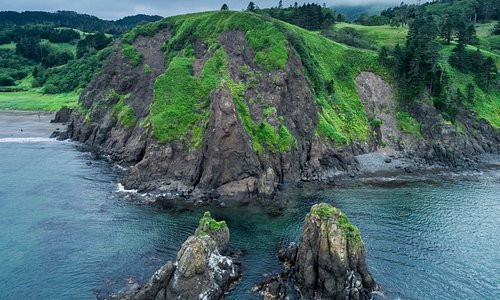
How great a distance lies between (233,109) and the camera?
8694cm

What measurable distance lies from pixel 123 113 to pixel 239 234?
64079mm

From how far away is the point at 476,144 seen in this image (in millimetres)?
116562

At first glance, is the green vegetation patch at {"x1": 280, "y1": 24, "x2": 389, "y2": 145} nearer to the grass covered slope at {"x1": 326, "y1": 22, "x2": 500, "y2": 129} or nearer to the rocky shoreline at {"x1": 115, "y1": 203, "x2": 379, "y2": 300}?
the grass covered slope at {"x1": 326, "y1": 22, "x2": 500, "y2": 129}

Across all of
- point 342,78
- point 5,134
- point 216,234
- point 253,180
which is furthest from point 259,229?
point 5,134

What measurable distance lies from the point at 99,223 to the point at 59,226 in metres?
6.10

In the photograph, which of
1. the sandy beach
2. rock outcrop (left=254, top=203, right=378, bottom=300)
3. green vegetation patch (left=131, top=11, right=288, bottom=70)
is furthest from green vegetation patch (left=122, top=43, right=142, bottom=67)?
rock outcrop (left=254, top=203, right=378, bottom=300)

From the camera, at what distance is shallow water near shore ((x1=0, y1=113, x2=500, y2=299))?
52656 mm

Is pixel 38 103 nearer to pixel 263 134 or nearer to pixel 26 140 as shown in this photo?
pixel 26 140

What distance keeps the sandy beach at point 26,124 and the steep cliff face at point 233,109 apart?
1660 cm

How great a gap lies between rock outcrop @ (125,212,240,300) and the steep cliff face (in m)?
30.1

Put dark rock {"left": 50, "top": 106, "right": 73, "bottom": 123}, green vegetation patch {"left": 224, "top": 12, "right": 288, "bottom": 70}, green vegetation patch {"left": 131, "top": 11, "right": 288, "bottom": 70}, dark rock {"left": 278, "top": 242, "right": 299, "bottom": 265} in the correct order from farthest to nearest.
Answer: dark rock {"left": 50, "top": 106, "right": 73, "bottom": 123}
green vegetation patch {"left": 131, "top": 11, "right": 288, "bottom": 70}
green vegetation patch {"left": 224, "top": 12, "right": 288, "bottom": 70}
dark rock {"left": 278, "top": 242, "right": 299, "bottom": 265}

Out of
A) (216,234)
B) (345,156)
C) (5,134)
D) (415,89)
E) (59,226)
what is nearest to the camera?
(216,234)

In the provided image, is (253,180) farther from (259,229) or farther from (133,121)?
(133,121)

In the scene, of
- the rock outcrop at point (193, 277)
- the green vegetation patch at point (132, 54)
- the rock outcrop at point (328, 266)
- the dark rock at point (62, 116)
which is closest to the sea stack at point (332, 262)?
the rock outcrop at point (328, 266)
